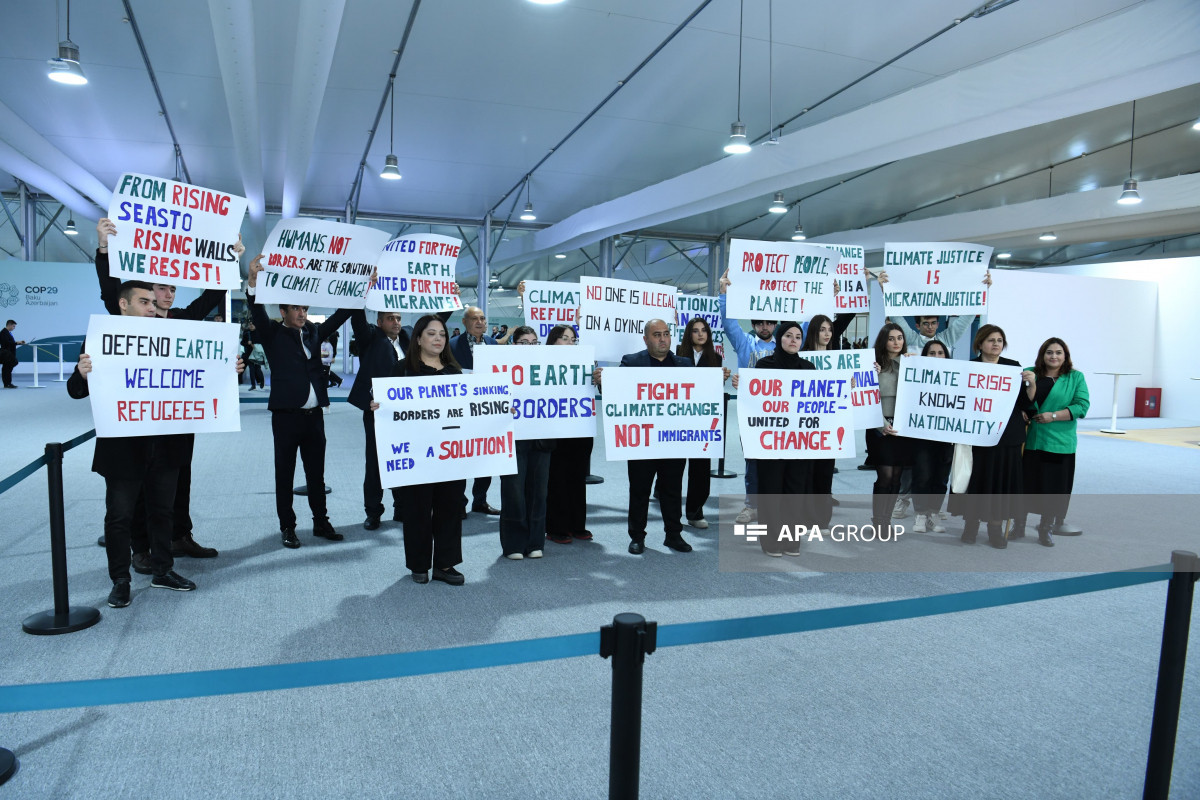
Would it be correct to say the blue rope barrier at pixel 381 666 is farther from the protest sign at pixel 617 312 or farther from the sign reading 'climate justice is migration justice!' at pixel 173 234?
the protest sign at pixel 617 312

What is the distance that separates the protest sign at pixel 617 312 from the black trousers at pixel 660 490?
3.44ft

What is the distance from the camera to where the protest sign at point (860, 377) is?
5203 mm

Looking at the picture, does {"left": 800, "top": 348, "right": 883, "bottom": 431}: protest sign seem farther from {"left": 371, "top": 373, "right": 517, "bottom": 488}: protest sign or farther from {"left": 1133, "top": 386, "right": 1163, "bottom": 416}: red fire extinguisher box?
{"left": 1133, "top": 386, "right": 1163, "bottom": 416}: red fire extinguisher box

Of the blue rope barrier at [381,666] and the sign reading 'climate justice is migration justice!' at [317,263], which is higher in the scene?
the sign reading 'climate justice is migration justice!' at [317,263]

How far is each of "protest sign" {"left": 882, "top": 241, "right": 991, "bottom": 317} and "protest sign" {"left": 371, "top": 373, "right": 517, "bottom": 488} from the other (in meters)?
3.42

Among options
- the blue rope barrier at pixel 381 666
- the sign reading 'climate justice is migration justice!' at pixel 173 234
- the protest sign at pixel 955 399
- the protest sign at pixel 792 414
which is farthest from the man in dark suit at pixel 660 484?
the blue rope barrier at pixel 381 666

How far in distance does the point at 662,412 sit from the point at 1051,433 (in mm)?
2843

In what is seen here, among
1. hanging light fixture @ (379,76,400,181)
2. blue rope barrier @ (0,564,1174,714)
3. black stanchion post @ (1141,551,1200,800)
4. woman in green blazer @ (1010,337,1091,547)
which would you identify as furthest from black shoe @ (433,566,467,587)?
hanging light fixture @ (379,76,400,181)

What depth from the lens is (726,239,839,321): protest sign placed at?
5711 mm

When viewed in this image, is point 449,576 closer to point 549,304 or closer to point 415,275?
point 415,275

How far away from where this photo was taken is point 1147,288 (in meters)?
14.8

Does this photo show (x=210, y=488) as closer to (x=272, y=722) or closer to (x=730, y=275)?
(x=272, y=722)

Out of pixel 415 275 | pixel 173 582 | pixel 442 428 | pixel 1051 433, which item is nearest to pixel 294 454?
pixel 173 582

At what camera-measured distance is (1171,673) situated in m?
2.14
